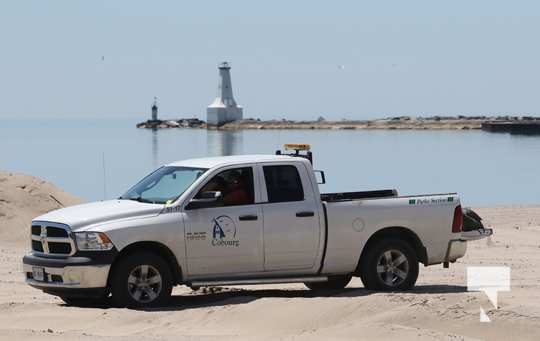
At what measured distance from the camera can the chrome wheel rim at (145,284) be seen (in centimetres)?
1250

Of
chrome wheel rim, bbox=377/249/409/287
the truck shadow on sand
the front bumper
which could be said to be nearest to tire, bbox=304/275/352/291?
the truck shadow on sand

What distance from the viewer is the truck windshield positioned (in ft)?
42.7

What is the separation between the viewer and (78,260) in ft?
→ 40.2

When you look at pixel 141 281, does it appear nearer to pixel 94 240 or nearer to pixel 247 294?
pixel 94 240

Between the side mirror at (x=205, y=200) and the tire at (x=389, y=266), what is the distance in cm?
201

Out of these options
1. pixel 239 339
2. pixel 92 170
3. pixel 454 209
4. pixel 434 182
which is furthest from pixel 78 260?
pixel 92 170

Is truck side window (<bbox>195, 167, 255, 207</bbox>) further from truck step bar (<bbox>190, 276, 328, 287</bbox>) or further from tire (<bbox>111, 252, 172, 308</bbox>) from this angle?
tire (<bbox>111, 252, 172, 308</bbox>)

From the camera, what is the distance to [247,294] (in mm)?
13797

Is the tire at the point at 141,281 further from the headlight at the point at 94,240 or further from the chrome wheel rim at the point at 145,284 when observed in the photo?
the headlight at the point at 94,240

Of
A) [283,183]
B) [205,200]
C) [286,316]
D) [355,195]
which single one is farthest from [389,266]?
[286,316]

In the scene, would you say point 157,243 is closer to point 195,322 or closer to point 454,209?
point 195,322

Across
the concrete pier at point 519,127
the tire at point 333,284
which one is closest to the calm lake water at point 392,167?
the concrete pier at point 519,127

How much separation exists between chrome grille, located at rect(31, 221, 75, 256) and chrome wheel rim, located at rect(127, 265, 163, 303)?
72 cm

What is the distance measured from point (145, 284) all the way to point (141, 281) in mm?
58
